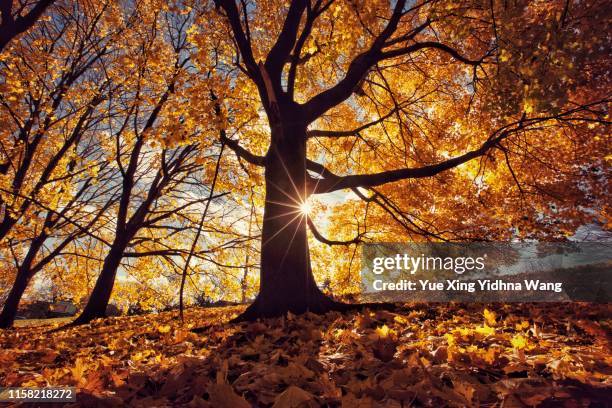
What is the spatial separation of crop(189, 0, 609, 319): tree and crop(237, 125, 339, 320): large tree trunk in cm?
2

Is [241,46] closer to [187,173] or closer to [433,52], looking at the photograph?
[433,52]

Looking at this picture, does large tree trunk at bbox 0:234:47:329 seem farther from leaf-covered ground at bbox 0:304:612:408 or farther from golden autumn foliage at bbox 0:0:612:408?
leaf-covered ground at bbox 0:304:612:408

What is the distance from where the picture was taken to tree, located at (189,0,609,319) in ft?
11.5

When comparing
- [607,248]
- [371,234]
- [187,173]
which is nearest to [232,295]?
[187,173]

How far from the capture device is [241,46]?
4.80m

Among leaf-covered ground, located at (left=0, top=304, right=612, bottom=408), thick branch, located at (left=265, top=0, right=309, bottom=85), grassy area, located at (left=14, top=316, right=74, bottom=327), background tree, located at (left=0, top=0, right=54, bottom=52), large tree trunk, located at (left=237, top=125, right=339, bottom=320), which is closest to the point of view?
leaf-covered ground, located at (left=0, top=304, right=612, bottom=408)

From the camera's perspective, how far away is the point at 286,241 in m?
5.14

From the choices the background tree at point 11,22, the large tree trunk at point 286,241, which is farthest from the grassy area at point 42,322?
the background tree at point 11,22

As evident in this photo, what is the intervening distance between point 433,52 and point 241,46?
4.68m

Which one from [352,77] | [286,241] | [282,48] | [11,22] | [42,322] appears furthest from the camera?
[42,322]

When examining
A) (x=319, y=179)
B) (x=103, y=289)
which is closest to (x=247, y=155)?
(x=319, y=179)

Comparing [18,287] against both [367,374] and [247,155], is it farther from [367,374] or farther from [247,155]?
[367,374]

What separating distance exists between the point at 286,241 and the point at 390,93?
3.42 m

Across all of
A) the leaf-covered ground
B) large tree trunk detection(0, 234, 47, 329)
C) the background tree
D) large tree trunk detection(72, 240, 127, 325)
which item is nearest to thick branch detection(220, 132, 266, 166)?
the background tree
